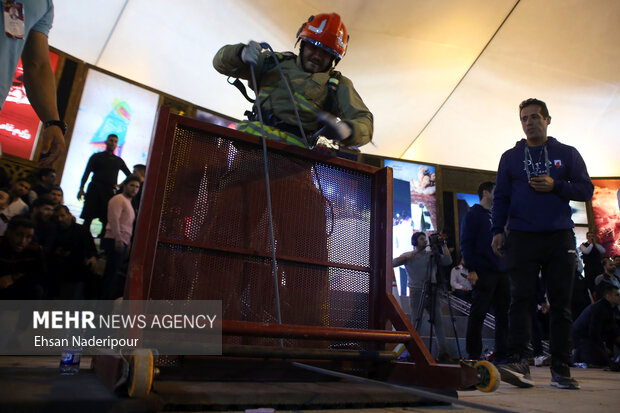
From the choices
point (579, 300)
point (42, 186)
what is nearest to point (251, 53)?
point (42, 186)

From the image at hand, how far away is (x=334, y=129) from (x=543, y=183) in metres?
1.27

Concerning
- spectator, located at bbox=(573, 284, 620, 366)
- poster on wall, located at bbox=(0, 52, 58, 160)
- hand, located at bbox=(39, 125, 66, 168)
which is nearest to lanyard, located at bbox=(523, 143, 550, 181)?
hand, located at bbox=(39, 125, 66, 168)

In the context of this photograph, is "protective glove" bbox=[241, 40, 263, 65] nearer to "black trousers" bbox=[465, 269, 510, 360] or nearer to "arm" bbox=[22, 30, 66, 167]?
"arm" bbox=[22, 30, 66, 167]

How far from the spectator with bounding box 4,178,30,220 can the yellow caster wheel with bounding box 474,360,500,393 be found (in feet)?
14.6

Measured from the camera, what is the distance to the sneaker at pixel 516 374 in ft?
7.67

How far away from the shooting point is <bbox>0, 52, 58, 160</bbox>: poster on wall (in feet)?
20.6

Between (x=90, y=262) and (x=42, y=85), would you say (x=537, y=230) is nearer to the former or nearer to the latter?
(x=42, y=85)

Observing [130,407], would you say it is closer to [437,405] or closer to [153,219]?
[153,219]

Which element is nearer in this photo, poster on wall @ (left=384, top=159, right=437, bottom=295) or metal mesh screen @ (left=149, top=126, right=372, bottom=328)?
metal mesh screen @ (left=149, top=126, right=372, bottom=328)

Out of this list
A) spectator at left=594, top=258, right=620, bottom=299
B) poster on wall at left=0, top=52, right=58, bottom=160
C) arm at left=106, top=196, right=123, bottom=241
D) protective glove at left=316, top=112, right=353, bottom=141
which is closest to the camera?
protective glove at left=316, top=112, right=353, bottom=141

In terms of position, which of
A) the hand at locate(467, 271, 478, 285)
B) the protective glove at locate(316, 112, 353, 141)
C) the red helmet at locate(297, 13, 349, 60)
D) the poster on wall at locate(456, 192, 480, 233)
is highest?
the poster on wall at locate(456, 192, 480, 233)

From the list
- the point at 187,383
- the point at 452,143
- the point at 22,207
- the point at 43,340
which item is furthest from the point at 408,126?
the point at 187,383

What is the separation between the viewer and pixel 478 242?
3801mm

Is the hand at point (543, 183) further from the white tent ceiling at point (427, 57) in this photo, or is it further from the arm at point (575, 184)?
the white tent ceiling at point (427, 57)
